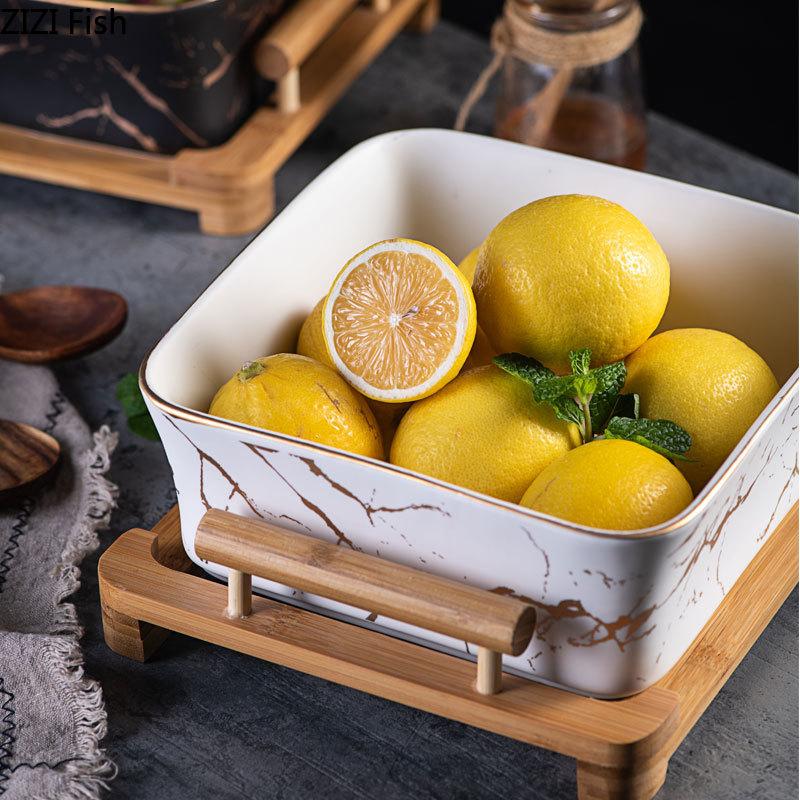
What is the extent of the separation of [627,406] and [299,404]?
0.51ft

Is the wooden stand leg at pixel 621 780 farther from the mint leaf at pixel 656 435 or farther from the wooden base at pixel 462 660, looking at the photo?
the mint leaf at pixel 656 435

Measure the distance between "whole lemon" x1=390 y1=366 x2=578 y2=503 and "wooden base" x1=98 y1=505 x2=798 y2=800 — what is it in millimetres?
80

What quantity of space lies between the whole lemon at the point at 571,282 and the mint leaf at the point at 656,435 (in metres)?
0.05

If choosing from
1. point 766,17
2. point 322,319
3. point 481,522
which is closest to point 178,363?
point 322,319

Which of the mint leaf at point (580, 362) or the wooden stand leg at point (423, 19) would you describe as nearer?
the mint leaf at point (580, 362)

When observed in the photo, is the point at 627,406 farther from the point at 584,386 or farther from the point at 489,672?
the point at 489,672

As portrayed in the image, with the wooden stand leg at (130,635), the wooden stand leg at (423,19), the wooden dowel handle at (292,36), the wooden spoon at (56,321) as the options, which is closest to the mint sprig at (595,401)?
the wooden stand leg at (130,635)

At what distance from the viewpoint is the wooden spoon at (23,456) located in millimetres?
700

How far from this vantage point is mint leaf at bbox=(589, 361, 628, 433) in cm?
57

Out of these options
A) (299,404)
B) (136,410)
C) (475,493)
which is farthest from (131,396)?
(475,493)

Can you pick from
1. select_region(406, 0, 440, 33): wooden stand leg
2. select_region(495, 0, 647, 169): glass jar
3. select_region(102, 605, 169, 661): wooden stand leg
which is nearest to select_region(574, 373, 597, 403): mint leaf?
select_region(102, 605, 169, 661): wooden stand leg

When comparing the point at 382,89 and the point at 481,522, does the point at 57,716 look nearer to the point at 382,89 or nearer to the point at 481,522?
the point at 481,522

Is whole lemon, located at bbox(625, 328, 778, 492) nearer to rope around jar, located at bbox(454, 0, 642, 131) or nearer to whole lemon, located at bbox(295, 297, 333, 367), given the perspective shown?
whole lemon, located at bbox(295, 297, 333, 367)

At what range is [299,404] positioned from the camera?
559mm
